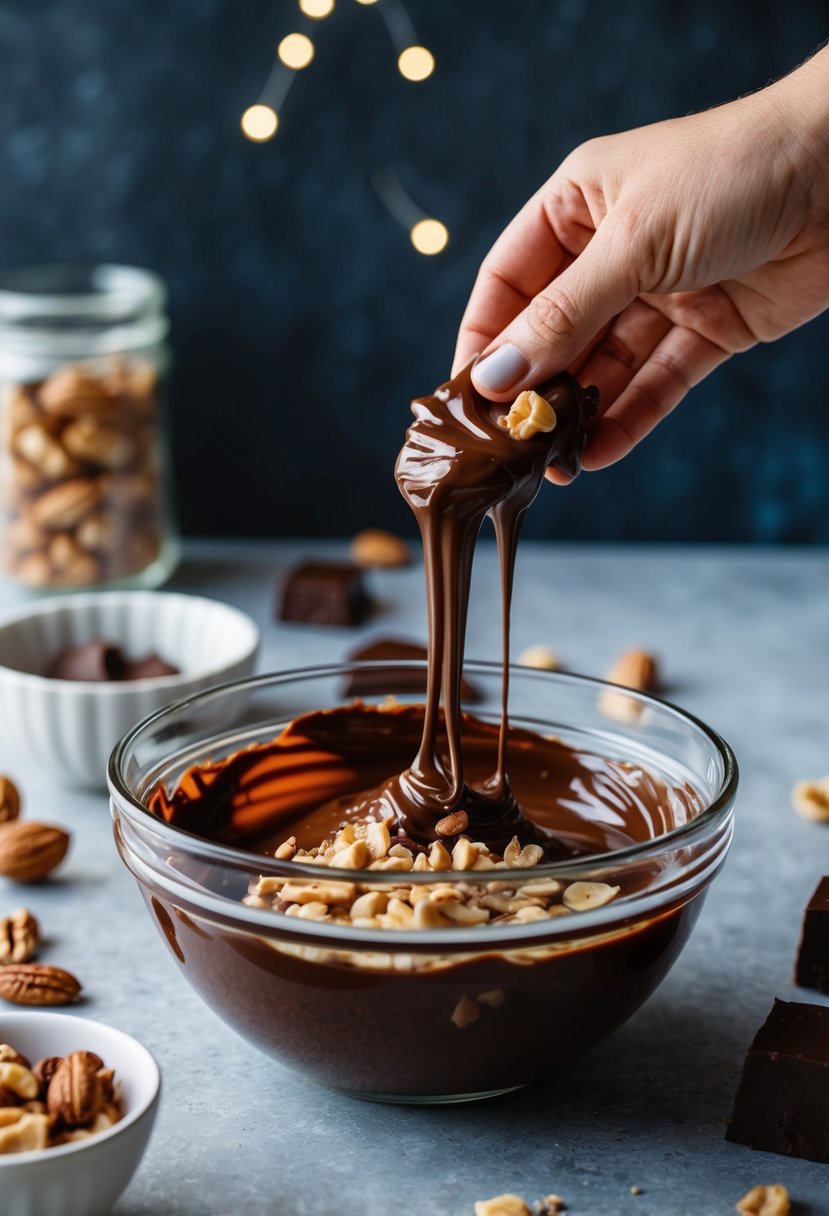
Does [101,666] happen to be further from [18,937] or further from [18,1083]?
[18,1083]

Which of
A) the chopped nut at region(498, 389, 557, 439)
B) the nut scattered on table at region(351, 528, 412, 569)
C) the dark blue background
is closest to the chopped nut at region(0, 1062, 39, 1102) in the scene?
the chopped nut at region(498, 389, 557, 439)

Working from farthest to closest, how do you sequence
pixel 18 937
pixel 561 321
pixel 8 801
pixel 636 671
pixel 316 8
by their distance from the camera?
pixel 316 8
pixel 636 671
pixel 8 801
pixel 18 937
pixel 561 321

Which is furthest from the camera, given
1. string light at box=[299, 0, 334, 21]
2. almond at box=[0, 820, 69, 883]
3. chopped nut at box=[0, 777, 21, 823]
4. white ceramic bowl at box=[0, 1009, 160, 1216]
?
string light at box=[299, 0, 334, 21]

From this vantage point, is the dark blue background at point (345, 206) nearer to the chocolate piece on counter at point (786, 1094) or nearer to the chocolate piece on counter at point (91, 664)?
the chocolate piece on counter at point (91, 664)

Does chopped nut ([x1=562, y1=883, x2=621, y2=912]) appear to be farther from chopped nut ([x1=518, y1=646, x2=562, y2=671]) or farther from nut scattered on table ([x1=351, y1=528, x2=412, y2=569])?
nut scattered on table ([x1=351, y1=528, x2=412, y2=569])

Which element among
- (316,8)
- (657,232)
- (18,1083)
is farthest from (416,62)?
(18,1083)

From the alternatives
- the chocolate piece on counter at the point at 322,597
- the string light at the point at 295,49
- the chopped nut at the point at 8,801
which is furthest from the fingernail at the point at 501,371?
the string light at the point at 295,49

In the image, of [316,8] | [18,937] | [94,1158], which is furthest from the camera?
[316,8]
